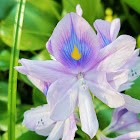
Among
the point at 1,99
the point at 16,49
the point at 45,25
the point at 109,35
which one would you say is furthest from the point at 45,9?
the point at 109,35

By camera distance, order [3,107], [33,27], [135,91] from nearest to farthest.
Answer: [135,91]
[3,107]
[33,27]

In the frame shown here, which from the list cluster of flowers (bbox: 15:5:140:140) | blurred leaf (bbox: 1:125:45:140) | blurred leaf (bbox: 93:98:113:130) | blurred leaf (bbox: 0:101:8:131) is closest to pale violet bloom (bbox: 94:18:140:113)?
cluster of flowers (bbox: 15:5:140:140)

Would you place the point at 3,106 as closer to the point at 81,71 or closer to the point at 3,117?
the point at 3,117

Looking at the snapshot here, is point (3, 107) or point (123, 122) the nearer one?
point (123, 122)

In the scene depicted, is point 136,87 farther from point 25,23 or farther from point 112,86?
point 25,23

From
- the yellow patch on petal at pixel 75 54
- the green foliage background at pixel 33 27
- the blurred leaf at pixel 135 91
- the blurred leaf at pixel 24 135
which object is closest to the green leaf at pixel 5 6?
the green foliage background at pixel 33 27

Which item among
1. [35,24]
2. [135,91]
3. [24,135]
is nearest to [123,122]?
[135,91]

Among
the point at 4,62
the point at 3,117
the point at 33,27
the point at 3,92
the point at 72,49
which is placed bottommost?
the point at 72,49
